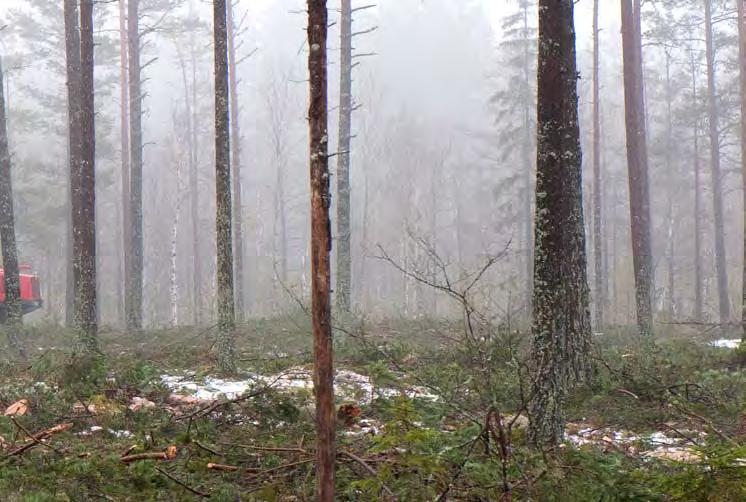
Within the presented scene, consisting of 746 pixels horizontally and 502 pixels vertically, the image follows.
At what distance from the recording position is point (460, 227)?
1873 inches

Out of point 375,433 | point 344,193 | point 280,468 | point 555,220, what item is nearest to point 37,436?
point 280,468

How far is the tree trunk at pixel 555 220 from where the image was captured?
609 cm

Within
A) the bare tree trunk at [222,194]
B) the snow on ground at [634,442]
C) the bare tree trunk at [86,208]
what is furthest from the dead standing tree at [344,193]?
the snow on ground at [634,442]

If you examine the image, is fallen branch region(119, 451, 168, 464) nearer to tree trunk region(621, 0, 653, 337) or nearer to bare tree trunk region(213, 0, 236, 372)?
bare tree trunk region(213, 0, 236, 372)

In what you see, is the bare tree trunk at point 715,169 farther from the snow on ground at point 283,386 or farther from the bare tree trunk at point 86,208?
the bare tree trunk at point 86,208

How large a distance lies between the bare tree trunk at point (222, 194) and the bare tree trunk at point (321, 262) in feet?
20.7

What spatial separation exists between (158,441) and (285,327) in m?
11.9

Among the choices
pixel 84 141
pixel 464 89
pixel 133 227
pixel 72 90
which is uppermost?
pixel 464 89

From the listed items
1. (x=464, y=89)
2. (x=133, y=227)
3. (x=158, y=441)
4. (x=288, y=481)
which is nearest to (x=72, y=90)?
(x=133, y=227)

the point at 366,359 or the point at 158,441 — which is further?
the point at 366,359

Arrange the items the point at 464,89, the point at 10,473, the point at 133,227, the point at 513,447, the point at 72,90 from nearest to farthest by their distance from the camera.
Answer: the point at 10,473
the point at 513,447
the point at 72,90
the point at 133,227
the point at 464,89

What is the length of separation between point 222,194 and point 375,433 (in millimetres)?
5300

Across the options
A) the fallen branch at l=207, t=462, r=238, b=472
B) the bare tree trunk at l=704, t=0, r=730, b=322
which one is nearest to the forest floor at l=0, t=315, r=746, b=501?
the fallen branch at l=207, t=462, r=238, b=472

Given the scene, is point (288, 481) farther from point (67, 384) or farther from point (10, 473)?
point (67, 384)
